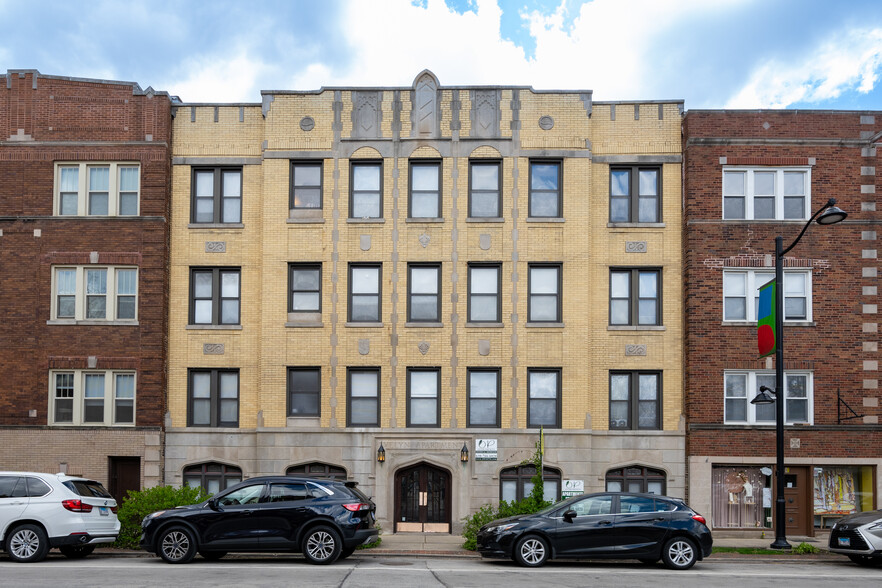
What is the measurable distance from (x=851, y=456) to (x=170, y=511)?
17.5 m

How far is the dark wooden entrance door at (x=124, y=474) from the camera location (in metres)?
25.0

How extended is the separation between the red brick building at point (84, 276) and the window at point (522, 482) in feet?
30.9

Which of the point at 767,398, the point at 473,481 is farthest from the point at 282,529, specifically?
the point at 767,398

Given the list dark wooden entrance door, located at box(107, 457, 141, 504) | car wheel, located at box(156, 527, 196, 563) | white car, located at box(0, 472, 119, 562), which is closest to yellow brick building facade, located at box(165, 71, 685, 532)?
dark wooden entrance door, located at box(107, 457, 141, 504)

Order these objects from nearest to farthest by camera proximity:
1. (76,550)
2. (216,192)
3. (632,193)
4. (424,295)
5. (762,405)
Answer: (76,550) → (762,405) → (424,295) → (632,193) → (216,192)

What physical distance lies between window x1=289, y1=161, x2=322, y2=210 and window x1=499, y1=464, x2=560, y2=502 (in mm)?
9150

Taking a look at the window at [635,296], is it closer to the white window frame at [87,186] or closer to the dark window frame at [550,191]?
the dark window frame at [550,191]

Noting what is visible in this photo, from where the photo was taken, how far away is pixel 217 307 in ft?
83.7

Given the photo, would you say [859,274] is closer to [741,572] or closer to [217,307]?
[741,572]

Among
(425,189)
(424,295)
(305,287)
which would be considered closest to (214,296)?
(305,287)

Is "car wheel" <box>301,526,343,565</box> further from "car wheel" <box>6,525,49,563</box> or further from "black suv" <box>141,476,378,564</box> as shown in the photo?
"car wheel" <box>6,525,49,563</box>

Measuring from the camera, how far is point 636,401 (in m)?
25.0

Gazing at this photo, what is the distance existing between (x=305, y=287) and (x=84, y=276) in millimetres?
6126

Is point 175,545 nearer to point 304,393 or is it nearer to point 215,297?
point 304,393
